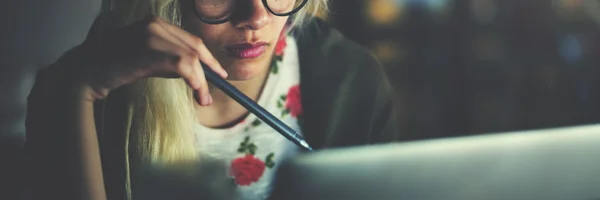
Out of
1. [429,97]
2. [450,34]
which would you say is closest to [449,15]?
[450,34]

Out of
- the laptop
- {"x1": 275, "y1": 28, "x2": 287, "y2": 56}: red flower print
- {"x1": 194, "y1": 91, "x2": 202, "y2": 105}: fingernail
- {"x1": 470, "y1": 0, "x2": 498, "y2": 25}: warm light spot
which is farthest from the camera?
{"x1": 470, "y1": 0, "x2": 498, "y2": 25}: warm light spot

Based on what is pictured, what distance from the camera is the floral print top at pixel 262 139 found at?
892mm

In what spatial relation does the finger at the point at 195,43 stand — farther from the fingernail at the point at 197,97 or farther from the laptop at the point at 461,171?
the laptop at the point at 461,171

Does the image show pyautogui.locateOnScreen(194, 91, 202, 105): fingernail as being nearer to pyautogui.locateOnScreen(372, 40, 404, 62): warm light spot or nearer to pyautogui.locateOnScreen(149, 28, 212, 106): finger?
pyautogui.locateOnScreen(149, 28, 212, 106): finger

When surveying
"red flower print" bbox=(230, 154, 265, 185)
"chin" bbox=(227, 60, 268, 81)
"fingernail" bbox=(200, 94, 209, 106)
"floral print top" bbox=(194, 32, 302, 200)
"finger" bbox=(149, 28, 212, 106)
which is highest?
"finger" bbox=(149, 28, 212, 106)

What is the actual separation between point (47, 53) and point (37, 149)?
0.40ft

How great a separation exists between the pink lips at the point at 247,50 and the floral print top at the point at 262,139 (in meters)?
0.03

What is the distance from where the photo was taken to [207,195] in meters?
0.89

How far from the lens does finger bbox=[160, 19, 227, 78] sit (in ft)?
2.60

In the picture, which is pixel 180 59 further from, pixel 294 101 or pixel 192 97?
pixel 294 101

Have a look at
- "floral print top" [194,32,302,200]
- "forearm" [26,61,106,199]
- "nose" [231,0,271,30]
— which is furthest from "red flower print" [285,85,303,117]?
"forearm" [26,61,106,199]

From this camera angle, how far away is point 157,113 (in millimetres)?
857

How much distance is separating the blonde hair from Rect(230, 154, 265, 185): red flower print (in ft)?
0.21

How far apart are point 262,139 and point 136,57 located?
228mm
